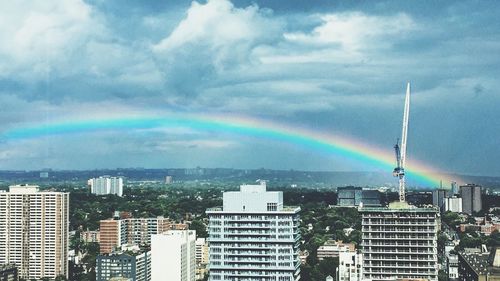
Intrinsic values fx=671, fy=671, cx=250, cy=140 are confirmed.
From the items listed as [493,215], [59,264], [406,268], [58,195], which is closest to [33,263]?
[59,264]

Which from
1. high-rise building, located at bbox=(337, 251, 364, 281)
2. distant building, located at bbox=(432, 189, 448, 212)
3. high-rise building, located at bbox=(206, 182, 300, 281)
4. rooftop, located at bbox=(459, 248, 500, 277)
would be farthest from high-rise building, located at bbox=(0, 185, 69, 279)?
distant building, located at bbox=(432, 189, 448, 212)

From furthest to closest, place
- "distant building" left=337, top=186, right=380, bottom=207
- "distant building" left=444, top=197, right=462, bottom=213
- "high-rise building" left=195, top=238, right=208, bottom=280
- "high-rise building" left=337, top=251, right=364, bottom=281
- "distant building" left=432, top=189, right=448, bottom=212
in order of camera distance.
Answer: "distant building" left=337, top=186, right=380, bottom=207
"distant building" left=444, top=197, right=462, bottom=213
"distant building" left=432, top=189, right=448, bottom=212
"high-rise building" left=195, top=238, right=208, bottom=280
"high-rise building" left=337, top=251, right=364, bottom=281

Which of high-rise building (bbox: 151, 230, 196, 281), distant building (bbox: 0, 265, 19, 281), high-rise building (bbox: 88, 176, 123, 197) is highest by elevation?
high-rise building (bbox: 88, 176, 123, 197)

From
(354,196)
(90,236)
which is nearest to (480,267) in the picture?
(90,236)

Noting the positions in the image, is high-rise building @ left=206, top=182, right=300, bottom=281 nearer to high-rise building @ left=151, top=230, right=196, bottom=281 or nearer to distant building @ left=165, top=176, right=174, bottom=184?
high-rise building @ left=151, top=230, right=196, bottom=281

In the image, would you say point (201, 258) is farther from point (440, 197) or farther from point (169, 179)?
point (169, 179)

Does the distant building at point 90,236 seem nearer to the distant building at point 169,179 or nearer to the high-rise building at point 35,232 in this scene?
the high-rise building at point 35,232
